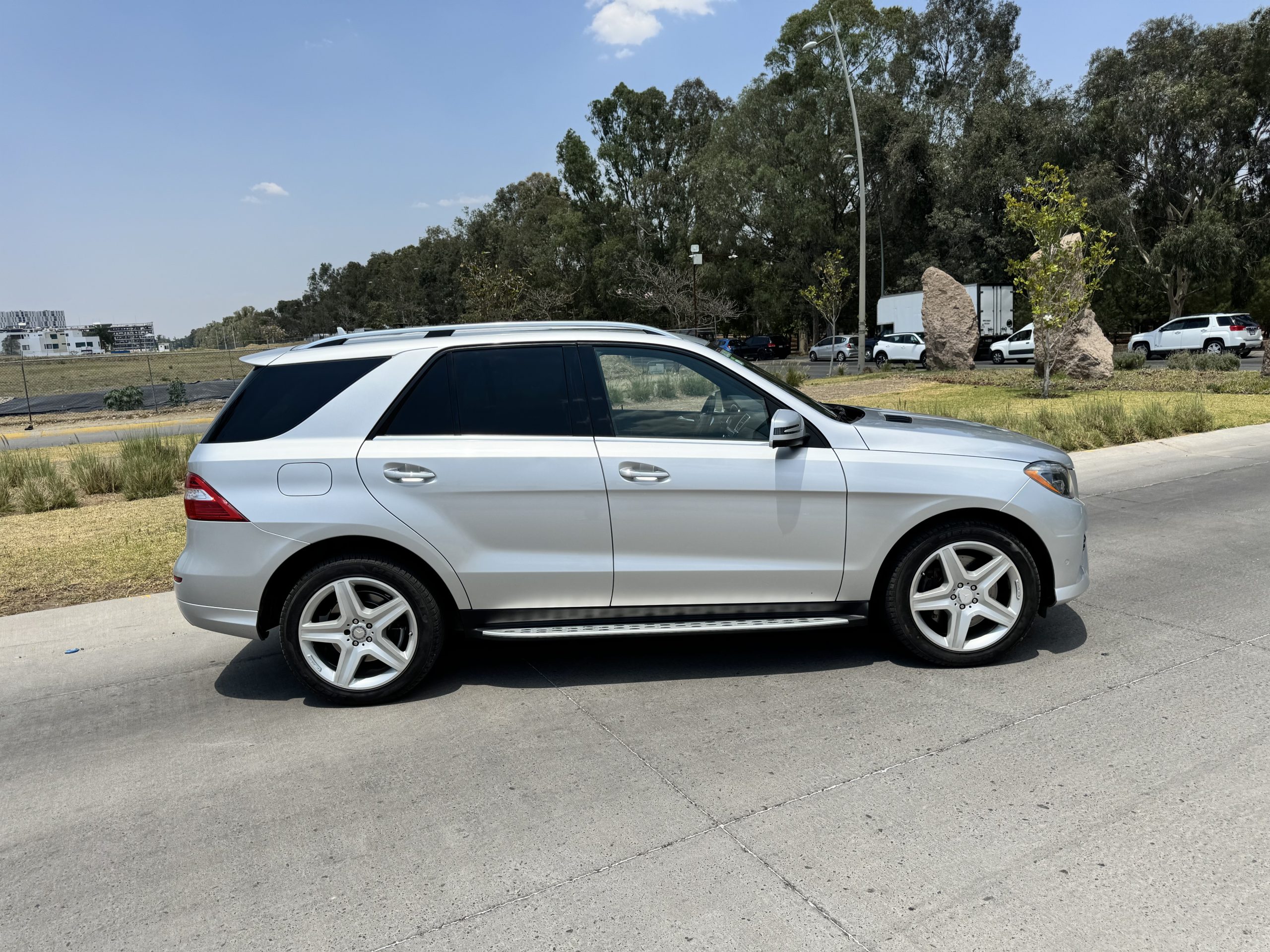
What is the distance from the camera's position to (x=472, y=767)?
12.2ft

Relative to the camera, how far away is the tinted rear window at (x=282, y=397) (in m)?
4.35

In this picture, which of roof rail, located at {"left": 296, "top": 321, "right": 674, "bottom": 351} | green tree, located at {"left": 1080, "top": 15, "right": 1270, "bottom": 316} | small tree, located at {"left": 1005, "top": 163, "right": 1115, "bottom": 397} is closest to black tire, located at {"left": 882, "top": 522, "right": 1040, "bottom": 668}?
roof rail, located at {"left": 296, "top": 321, "right": 674, "bottom": 351}

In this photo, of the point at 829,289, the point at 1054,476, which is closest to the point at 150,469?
the point at 1054,476

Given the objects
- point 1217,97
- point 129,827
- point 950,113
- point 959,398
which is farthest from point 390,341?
point 950,113

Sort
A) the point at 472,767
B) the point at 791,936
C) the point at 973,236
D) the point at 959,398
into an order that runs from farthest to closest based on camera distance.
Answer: the point at 973,236, the point at 959,398, the point at 472,767, the point at 791,936

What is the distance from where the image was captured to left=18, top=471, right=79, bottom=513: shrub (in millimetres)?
9773

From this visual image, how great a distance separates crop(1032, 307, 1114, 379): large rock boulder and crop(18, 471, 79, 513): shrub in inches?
793

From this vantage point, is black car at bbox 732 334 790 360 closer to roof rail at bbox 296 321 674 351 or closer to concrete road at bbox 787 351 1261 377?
concrete road at bbox 787 351 1261 377

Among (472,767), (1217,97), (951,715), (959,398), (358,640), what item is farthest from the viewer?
(1217,97)

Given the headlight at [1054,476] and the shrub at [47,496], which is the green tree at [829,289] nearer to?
the shrub at [47,496]

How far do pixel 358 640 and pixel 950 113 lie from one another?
4937 cm

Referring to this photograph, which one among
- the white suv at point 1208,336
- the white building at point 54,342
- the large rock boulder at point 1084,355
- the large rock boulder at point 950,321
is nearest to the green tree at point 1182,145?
the white suv at point 1208,336

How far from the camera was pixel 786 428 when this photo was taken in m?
4.22

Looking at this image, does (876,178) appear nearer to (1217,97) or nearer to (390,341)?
(1217,97)
